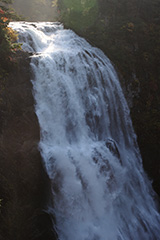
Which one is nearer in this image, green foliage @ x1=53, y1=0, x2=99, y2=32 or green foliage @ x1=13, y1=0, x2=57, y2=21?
green foliage @ x1=53, y1=0, x2=99, y2=32

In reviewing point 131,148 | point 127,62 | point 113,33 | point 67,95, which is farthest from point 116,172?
point 113,33

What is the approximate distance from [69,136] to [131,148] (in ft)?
13.4

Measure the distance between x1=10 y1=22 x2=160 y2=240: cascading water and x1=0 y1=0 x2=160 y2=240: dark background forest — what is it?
2.33 ft

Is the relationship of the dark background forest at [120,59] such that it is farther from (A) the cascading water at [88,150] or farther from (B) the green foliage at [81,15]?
(A) the cascading water at [88,150]

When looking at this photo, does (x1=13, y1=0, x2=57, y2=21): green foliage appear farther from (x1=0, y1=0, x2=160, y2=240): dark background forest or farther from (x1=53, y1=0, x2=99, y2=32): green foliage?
(x1=53, y1=0, x2=99, y2=32): green foliage

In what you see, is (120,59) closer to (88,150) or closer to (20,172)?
(88,150)

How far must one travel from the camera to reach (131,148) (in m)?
10.7

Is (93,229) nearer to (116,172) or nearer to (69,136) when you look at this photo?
(116,172)

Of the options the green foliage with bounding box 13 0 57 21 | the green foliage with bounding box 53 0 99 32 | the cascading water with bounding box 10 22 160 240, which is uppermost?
the green foliage with bounding box 13 0 57 21

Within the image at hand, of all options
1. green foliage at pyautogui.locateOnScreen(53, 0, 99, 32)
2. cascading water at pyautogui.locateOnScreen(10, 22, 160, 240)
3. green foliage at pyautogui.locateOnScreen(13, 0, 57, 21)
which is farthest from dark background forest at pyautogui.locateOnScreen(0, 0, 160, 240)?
green foliage at pyautogui.locateOnScreen(13, 0, 57, 21)

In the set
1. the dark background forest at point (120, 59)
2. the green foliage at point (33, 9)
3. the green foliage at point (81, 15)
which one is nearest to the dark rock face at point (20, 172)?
the dark background forest at point (120, 59)

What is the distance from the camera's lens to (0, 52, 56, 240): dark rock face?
6.44 m

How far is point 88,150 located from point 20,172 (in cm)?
274

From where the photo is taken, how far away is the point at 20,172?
703 cm
